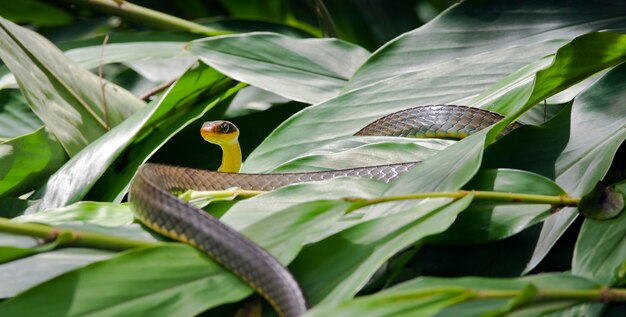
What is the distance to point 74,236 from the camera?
1257 mm

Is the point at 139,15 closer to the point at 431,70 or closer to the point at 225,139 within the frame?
the point at 225,139

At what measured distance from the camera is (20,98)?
2.42 m

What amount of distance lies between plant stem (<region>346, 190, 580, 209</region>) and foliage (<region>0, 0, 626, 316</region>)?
0.5 inches

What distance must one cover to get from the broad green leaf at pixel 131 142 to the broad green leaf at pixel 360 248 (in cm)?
76

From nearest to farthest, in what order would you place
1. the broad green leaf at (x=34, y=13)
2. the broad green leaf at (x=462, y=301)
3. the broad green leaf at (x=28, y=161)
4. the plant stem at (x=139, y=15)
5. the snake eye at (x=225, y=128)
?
the broad green leaf at (x=462, y=301) < the broad green leaf at (x=28, y=161) < the snake eye at (x=225, y=128) < the plant stem at (x=139, y=15) < the broad green leaf at (x=34, y=13)

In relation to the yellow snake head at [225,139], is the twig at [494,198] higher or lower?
higher

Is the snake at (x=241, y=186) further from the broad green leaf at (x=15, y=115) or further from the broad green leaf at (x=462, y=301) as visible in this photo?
the broad green leaf at (x=15, y=115)

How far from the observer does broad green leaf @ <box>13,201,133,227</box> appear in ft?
4.96

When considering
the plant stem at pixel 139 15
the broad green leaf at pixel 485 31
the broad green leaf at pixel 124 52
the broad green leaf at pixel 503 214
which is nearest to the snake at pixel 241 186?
the broad green leaf at pixel 485 31

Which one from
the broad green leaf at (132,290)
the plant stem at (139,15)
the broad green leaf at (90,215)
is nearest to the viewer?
the broad green leaf at (132,290)

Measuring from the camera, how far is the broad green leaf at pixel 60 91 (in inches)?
80.4

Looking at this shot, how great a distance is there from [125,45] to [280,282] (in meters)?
1.63

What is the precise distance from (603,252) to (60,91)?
141cm

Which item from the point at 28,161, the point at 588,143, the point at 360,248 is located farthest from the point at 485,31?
the point at 28,161
